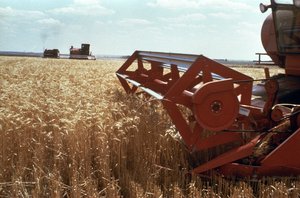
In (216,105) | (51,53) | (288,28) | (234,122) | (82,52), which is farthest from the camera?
(51,53)

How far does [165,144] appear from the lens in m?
3.40

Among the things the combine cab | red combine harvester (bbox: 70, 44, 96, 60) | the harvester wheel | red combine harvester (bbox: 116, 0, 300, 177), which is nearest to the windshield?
red combine harvester (bbox: 116, 0, 300, 177)

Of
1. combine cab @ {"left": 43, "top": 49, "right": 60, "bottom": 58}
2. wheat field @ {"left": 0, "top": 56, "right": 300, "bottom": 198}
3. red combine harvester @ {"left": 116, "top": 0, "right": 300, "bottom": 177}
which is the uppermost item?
combine cab @ {"left": 43, "top": 49, "right": 60, "bottom": 58}

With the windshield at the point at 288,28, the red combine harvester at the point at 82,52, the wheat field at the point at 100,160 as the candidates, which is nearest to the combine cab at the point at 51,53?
the red combine harvester at the point at 82,52

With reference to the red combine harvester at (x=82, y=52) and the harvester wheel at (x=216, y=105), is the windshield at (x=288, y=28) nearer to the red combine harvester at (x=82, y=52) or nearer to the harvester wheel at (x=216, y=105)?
the harvester wheel at (x=216, y=105)

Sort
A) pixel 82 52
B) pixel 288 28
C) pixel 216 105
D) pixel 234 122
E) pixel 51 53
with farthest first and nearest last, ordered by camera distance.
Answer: pixel 51 53 < pixel 82 52 < pixel 288 28 < pixel 234 122 < pixel 216 105

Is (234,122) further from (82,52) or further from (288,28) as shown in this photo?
(82,52)

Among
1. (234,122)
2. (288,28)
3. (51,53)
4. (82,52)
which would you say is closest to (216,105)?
(234,122)

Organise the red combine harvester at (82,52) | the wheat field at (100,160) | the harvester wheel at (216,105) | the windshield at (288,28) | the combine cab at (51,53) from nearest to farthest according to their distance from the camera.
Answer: the wheat field at (100,160) < the harvester wheel at (216,105) < the windshield at (288,28) < the red combine harvester at (82,52) < the combine cab at (51,53)

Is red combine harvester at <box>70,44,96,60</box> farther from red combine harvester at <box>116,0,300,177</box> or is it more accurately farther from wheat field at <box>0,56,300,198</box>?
red combine harvester at <box>116,0,300,177</box>

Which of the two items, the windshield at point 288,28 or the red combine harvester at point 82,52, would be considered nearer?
the windshield at point 288,28

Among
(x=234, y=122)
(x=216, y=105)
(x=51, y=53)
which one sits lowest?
(x=234, y=122)

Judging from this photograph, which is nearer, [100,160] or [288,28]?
[100,160]

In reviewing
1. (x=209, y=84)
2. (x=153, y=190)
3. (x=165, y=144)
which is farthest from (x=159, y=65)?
(x=153, y=190)
